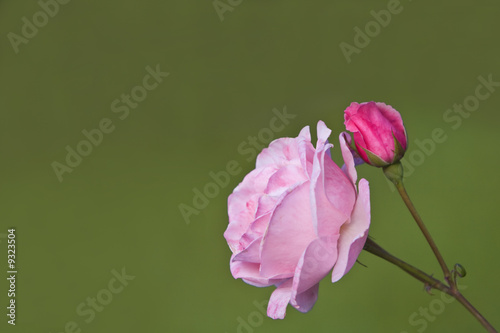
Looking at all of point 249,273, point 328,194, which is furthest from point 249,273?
point 328,194

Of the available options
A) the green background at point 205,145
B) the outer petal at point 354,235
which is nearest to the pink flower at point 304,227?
the outer petal at point 354,235

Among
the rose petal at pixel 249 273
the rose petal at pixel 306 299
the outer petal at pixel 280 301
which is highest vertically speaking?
the rose petal at pixel 249 273

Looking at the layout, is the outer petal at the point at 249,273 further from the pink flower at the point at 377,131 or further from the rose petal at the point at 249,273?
the pink flower at the point at 377,131

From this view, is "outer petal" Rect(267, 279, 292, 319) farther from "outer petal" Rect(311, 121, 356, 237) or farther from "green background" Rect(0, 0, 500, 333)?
"green background" Rect(0, 0, 500, 333)

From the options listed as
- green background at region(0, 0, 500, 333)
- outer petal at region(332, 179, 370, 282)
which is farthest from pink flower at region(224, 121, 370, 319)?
green background at region(0, 0, 500, 333)

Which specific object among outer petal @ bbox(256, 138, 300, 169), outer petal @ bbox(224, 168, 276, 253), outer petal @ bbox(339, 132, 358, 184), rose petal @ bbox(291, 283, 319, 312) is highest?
outer petal @ bbox(256, 138, 300, 169)

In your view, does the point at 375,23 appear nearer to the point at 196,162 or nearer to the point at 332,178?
the point at 196,162
